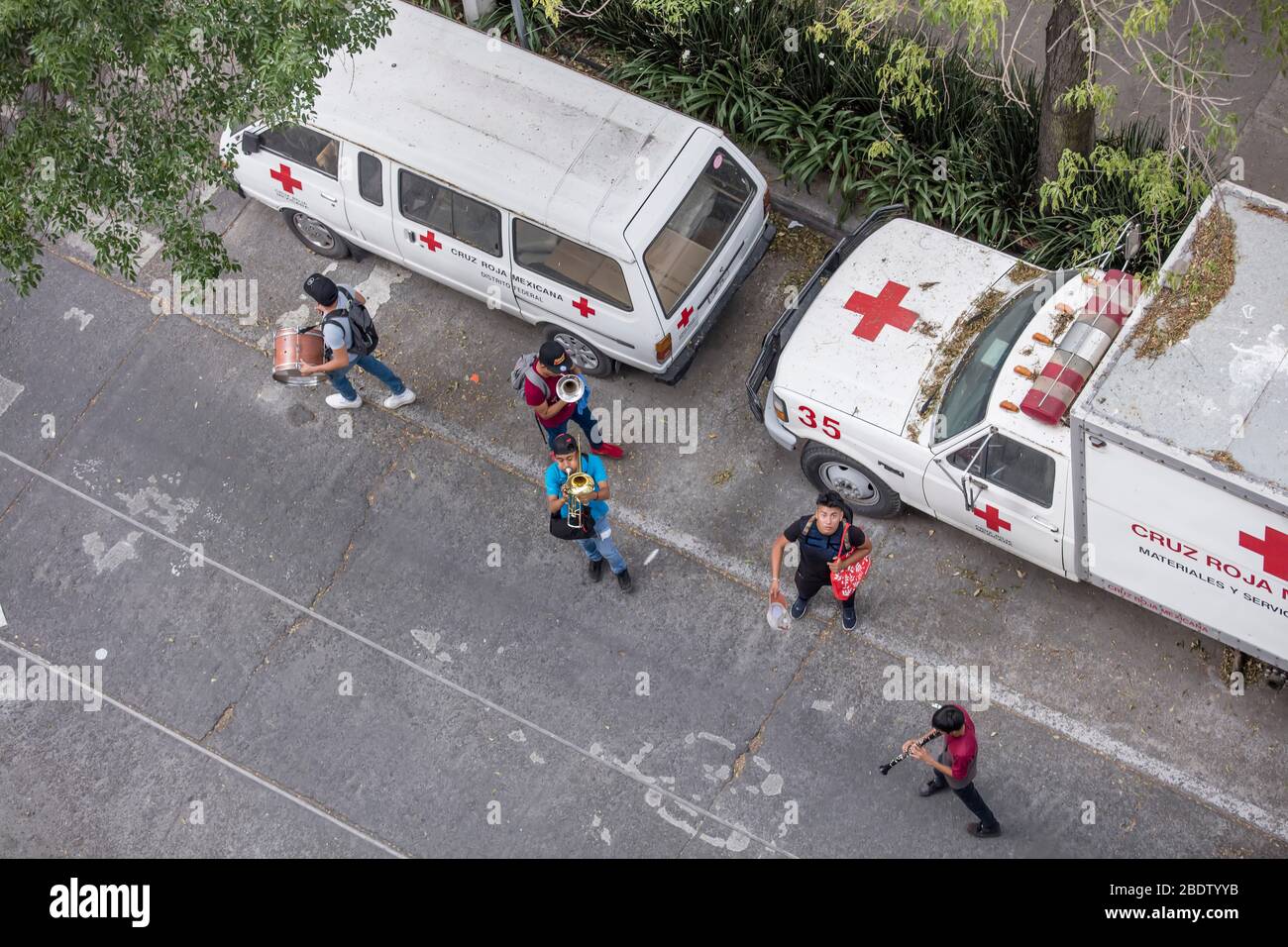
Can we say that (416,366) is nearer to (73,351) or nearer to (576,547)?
(576,547)

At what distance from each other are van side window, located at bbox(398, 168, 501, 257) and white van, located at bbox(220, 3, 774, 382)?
0.01 m

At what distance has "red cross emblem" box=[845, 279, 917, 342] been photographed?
29.8ft

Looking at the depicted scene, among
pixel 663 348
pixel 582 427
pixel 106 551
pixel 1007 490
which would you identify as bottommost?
pixel 106 551

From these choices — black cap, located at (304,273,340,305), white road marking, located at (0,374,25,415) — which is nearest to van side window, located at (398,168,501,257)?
black cap, located at (304,273,340,305)

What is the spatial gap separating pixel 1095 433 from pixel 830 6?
5.64 m

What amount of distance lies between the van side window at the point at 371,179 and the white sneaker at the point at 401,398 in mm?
1495

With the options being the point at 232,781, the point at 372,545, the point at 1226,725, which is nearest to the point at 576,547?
the point at 372,545

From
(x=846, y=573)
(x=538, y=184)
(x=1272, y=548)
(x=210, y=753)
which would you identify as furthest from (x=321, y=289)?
(x=1272, y=548)

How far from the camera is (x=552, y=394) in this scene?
9227mm

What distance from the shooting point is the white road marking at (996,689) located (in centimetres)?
842

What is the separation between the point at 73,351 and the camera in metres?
11.1

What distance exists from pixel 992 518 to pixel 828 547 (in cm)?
121
